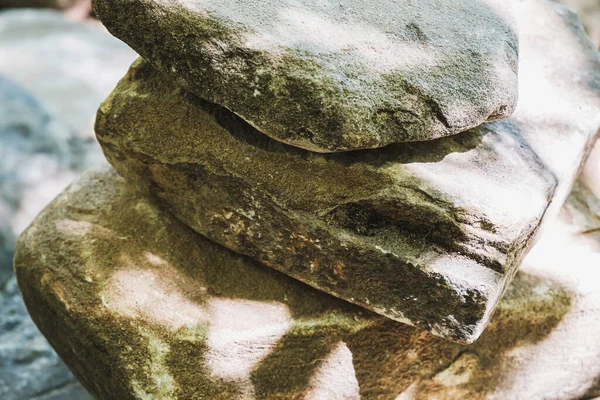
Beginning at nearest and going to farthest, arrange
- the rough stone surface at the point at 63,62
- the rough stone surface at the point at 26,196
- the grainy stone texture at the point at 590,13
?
the rough stone surface at the point at 26,196 < the rough stone surface at the point at 63,62 < the grainy stone texture at the point at 590,13

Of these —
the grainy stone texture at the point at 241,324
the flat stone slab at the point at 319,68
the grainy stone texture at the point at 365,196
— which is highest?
the flat stone slab at the point at 319,68

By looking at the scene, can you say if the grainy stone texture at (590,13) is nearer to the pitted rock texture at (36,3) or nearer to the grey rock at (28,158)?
the grey rock at (28,158)

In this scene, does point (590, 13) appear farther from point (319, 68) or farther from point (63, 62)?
point (319, 68)

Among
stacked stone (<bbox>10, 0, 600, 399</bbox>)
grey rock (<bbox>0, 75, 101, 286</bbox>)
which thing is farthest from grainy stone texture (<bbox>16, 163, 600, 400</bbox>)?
grey rock (<bbox>0, 75, 101, 286</bbox>)

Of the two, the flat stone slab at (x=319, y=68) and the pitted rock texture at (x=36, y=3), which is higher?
the flat stone slab at (x=319, y=68)

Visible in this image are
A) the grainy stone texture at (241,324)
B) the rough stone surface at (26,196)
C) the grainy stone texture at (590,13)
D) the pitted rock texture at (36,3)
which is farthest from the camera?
the pitted rock texture at (36,3)

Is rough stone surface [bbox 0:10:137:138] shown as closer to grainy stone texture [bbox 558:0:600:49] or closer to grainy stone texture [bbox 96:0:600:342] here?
grainy stone texture [bbox 96:0:600:342]

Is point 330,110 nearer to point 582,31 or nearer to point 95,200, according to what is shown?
point 95,200

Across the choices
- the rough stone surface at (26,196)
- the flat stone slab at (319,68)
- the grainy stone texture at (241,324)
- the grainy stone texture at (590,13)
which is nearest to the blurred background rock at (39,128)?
the rough stone surface at (26,196)

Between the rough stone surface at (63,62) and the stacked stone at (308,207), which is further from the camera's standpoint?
the rough stone surface at (63,62)
